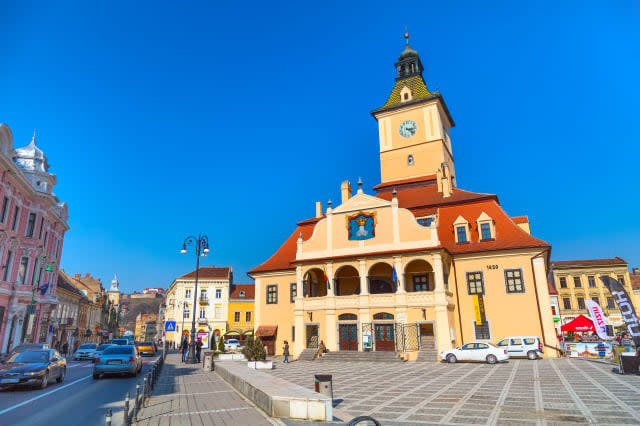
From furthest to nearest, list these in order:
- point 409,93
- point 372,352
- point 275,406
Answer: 1. point 409,93
2. point 372,352
3. point 275,406

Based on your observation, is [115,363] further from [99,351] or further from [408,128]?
[408,128]

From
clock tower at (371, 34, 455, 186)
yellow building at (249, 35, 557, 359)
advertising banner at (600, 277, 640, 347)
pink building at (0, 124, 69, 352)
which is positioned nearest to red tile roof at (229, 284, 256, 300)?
A: yellow building at (249, 35, 557, 359)

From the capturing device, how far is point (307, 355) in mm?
29781

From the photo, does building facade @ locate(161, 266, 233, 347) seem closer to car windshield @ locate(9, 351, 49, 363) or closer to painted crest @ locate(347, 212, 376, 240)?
painted crest @ locate(347, 212, 376, 240)

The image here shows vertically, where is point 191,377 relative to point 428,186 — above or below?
below

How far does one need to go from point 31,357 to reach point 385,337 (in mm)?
21380

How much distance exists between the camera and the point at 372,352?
92.2 ft

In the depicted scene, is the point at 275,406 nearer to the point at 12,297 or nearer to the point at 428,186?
the point at 12,297

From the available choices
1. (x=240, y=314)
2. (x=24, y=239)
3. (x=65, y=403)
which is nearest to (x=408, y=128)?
(x=240, y=314)

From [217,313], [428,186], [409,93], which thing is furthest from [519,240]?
[217,313]

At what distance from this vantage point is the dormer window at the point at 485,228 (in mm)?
31141

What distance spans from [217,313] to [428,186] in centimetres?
3764

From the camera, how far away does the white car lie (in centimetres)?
2344

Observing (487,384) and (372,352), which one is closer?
(487,384)
